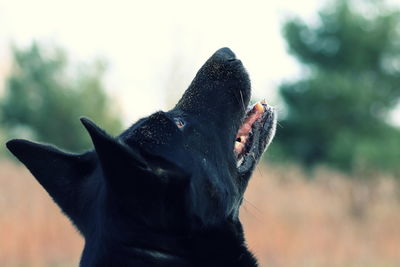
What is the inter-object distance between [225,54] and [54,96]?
2041 centimetres

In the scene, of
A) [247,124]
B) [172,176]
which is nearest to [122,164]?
[172,176]

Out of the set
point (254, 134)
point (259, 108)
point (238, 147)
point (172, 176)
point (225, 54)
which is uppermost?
point (225, 54)

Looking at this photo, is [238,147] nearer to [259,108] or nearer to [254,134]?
[254,134]

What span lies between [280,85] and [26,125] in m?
8.41

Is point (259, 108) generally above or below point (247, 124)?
above

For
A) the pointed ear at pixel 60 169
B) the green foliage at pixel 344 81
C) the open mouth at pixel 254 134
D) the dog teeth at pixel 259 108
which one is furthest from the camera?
the green foliage at pixel 344 81

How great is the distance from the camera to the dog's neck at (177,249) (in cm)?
300

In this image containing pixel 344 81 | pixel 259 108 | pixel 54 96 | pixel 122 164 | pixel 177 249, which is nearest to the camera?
pixel 122 164

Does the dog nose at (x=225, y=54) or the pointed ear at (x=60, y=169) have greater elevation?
the dog nose at (x=225, y=54)

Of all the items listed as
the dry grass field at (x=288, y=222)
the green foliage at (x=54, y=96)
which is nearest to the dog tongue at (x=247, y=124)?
the dry grass field at (x=288, y=222)

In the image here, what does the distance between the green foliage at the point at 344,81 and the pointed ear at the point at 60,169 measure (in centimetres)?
1903

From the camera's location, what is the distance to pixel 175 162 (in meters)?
3.29

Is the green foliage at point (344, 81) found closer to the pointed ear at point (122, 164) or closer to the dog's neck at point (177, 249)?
the dog's neck at point (177, 249)

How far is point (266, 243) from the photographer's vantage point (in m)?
10.3
